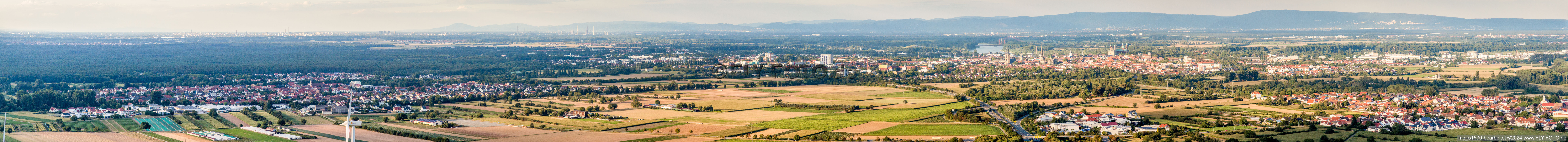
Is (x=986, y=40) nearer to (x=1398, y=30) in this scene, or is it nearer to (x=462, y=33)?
(x=1398, y=30)

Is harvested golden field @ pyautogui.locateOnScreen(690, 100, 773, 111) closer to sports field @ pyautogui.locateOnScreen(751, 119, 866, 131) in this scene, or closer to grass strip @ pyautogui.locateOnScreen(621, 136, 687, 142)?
sports field @ pyautogui.locateOnScreen(751, 119, 866, 131)

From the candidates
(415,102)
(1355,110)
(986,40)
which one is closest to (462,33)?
(986,40)

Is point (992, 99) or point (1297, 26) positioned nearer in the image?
point (992, 99)

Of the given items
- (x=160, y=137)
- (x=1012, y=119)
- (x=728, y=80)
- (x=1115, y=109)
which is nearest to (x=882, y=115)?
(x=1012, y=119)

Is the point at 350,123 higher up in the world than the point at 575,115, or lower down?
higher up

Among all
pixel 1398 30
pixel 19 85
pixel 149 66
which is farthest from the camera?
pixel 1398 30

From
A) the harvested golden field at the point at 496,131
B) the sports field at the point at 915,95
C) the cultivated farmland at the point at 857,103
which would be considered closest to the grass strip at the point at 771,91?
the sports field at the point at 915,95

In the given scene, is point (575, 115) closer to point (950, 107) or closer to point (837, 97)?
point (837, 97)
